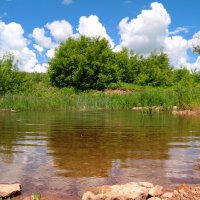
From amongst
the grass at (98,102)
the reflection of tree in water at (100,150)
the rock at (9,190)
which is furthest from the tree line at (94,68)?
the rock at (9,190)

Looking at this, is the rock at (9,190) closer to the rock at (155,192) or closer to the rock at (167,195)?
the rock at (155,192)

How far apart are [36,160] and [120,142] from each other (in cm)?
346

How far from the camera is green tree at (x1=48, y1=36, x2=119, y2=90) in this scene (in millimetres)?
57750

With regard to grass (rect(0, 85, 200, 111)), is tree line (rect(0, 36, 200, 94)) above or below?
above

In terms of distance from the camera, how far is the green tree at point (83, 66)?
57.8 metres

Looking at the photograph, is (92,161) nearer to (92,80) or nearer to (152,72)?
(92,80)

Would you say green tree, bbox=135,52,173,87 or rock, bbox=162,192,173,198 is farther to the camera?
green tree, bbox=135,52,173,87

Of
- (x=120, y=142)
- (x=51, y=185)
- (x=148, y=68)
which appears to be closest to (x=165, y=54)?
(x=148, y=68)

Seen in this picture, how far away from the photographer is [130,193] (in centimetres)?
572

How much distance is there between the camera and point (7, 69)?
157ft

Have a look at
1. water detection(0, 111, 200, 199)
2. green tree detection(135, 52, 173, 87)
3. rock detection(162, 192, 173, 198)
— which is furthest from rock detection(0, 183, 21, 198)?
green tree detection(135, 52, 173, 87)

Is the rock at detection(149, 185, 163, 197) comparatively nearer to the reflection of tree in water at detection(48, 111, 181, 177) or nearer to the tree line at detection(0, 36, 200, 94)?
the reflection of tree in water at detection(48, 111, 181, 177)

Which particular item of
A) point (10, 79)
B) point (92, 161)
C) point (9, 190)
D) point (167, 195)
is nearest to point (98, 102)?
point (10, 79)

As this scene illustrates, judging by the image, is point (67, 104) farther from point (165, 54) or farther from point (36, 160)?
point (165, 54)
